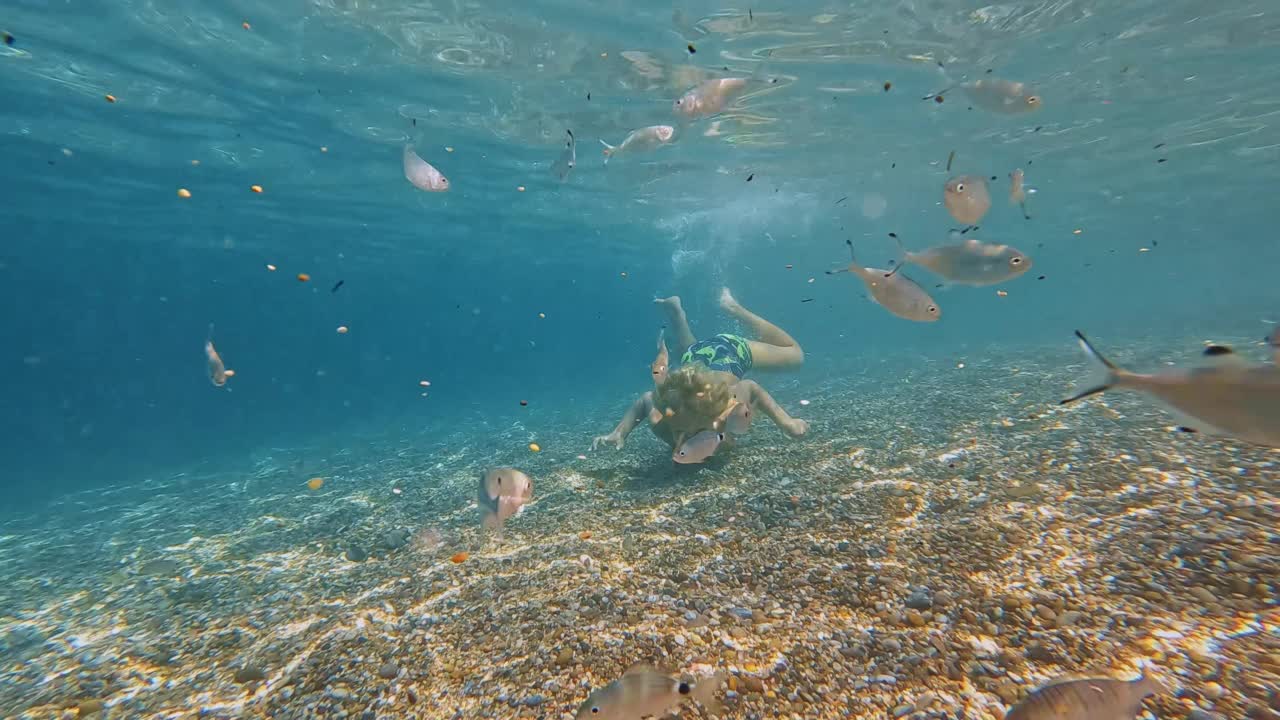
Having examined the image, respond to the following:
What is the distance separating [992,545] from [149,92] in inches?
1010

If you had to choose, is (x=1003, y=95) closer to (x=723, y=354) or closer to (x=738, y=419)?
(x=723, y=354)

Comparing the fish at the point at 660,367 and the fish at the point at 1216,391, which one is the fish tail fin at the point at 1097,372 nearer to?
the fish at the point at 1216,391

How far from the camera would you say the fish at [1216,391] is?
7.69 ft

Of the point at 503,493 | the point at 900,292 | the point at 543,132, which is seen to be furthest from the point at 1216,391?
the point at 543,132

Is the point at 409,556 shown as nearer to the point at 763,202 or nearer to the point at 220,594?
the point at 220,594

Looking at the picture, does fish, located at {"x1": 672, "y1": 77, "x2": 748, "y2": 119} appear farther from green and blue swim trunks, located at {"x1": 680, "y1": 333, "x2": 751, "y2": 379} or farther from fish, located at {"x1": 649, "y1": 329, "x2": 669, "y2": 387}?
green and blue swim trunks, located at {"x1": 680, "y1": 333, "x2": 751, "y2": 379}

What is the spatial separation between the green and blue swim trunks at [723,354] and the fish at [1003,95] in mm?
6113

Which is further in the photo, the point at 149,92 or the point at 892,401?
the point at 149,92

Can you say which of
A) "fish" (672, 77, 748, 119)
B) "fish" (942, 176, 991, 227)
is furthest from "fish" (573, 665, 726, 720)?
"fish" (672, 77, 748, 119)

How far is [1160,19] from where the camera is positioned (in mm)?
15383

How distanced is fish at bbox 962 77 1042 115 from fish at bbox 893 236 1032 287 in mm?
4082

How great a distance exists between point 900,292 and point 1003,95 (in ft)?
17.4

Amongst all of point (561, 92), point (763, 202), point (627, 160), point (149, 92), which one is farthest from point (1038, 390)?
point (763, 202)

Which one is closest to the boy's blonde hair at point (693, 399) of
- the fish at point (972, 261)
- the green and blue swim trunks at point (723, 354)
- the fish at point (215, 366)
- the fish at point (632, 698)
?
the green and blue swim trunks at point (723, 354)
